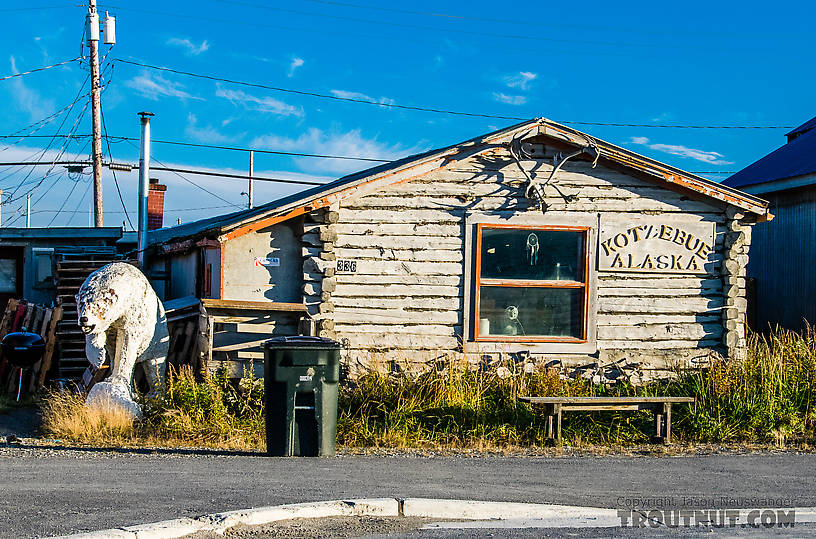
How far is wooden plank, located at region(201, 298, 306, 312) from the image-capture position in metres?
11.3

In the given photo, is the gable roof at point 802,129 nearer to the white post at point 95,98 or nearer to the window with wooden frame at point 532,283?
the window with wooden frame at point 532,283

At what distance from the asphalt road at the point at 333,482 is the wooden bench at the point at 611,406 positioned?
2.90ft

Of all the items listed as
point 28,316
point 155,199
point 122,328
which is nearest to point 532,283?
point 122,328

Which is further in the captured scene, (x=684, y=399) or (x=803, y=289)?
(x=803, y=289)

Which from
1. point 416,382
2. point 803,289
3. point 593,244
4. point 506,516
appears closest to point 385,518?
point 506,516

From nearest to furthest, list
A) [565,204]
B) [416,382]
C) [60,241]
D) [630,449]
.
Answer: [630,449] → [416,382] → [565,204] → [60,241]

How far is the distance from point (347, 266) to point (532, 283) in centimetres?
262

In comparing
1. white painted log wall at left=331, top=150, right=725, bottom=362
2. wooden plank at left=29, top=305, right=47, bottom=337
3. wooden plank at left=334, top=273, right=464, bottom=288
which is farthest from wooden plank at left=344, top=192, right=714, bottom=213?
wooden plank at left=29, top=305, right=47, bottom=337

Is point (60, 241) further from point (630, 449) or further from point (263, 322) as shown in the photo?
point (630, 449)

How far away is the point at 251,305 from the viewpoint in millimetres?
11477

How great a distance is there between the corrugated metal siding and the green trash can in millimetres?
9569

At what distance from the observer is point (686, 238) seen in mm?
12758

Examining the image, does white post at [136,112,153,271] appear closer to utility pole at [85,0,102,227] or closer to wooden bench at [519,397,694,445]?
utility pole at [85,0,102,227]

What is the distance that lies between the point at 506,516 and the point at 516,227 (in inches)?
234
